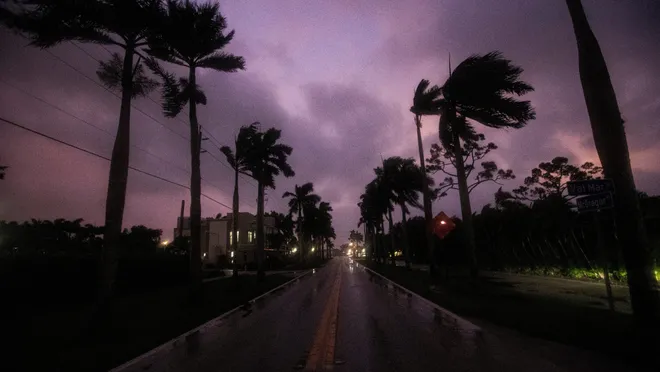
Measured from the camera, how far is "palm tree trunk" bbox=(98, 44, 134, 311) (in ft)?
35.2

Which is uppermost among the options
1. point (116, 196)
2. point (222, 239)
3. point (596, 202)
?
point (222, 239)

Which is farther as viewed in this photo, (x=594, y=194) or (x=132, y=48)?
(x=132, y=48)

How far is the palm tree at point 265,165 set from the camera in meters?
30.6

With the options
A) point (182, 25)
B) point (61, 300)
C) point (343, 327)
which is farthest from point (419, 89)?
point (61, 300)

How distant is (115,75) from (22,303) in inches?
379

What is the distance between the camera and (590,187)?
7863mm

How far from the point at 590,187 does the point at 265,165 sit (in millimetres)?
27041

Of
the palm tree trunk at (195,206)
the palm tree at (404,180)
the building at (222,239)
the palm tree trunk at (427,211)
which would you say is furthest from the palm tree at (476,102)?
the building at (222,239)

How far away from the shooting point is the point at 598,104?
7.85m

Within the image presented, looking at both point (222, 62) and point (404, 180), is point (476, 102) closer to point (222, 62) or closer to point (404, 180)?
point (222, 62)

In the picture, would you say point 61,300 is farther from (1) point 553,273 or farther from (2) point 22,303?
(1) point 553,273

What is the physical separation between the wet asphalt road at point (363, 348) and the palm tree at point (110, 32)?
387 cm

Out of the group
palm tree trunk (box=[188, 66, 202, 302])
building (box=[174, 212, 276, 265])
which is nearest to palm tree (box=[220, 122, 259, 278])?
palm tree trunk (box=[188, 66, 202, 302])

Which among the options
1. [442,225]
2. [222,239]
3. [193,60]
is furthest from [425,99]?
[222,239]
